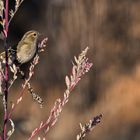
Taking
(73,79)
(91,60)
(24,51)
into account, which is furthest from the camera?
(91,60)

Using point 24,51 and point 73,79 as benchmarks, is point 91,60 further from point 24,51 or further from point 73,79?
point 73,79

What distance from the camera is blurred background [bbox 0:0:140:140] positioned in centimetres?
725

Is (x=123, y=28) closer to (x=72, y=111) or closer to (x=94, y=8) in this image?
(x=94, y=8)

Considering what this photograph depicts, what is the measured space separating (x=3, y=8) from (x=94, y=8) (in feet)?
19.5

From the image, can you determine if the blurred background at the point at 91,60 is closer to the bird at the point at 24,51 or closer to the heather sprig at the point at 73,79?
the bird at the point at 24,51

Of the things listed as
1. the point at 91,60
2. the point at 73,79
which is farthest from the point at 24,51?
the point at 91,60

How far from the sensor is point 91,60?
744 centimetres

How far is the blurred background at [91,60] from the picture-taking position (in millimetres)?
7250

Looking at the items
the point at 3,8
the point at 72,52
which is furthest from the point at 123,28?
the point at 3,8

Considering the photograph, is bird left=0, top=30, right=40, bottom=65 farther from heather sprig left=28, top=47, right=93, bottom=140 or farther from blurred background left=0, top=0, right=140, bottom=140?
blurred background left=0, top=0, right=140, bottom=140

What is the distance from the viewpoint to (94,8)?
7.46 meters

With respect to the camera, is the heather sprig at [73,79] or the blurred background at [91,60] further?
the blurred background at [91,60]

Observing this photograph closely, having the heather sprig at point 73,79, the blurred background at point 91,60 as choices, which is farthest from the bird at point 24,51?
the blurred background at point 91,60

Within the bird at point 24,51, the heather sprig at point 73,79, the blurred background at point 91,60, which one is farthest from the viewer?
the blurred background at point 91,60
